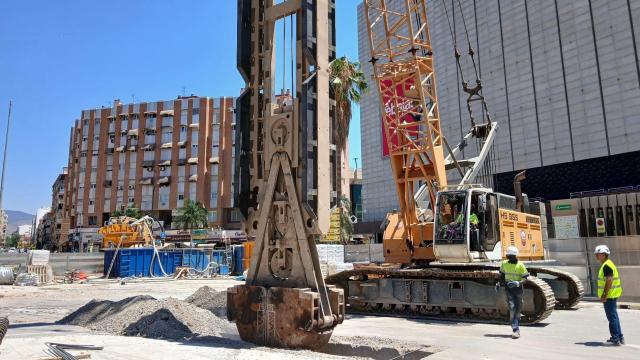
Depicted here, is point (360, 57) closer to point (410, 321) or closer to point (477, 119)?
point (477, 119)

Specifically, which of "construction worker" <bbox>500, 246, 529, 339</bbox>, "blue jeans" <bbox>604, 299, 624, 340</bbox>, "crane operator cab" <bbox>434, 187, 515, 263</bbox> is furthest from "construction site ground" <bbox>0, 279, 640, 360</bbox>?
"crane operator cab" <bbox>434, 187, 515, 263</bbox>

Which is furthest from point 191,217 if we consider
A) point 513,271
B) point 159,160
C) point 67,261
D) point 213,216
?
point 513,271

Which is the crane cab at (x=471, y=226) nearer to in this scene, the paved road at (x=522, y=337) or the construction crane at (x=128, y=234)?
the paved road at (x=522, y=337)

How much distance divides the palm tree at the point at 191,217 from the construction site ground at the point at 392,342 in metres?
62.7

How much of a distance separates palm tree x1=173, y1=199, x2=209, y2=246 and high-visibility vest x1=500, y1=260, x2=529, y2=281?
6816cm

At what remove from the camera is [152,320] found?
30.9 ft

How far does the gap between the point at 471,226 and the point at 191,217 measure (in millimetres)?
65972

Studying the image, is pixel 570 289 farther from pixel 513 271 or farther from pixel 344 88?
pixel 344 88

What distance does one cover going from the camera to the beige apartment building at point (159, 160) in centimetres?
8212

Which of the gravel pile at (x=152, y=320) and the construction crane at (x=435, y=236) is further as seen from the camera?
the construction crane at (x=435, y=236)

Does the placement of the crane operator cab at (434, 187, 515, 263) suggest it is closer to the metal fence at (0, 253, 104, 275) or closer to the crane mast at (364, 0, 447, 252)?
the crane mast at (364, 0, 447, 252)

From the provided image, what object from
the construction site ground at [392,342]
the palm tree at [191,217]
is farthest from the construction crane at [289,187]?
the palm tree at [191,217]

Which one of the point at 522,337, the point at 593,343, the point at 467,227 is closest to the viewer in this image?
the point at 593,343

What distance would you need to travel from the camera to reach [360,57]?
62.6 metres
